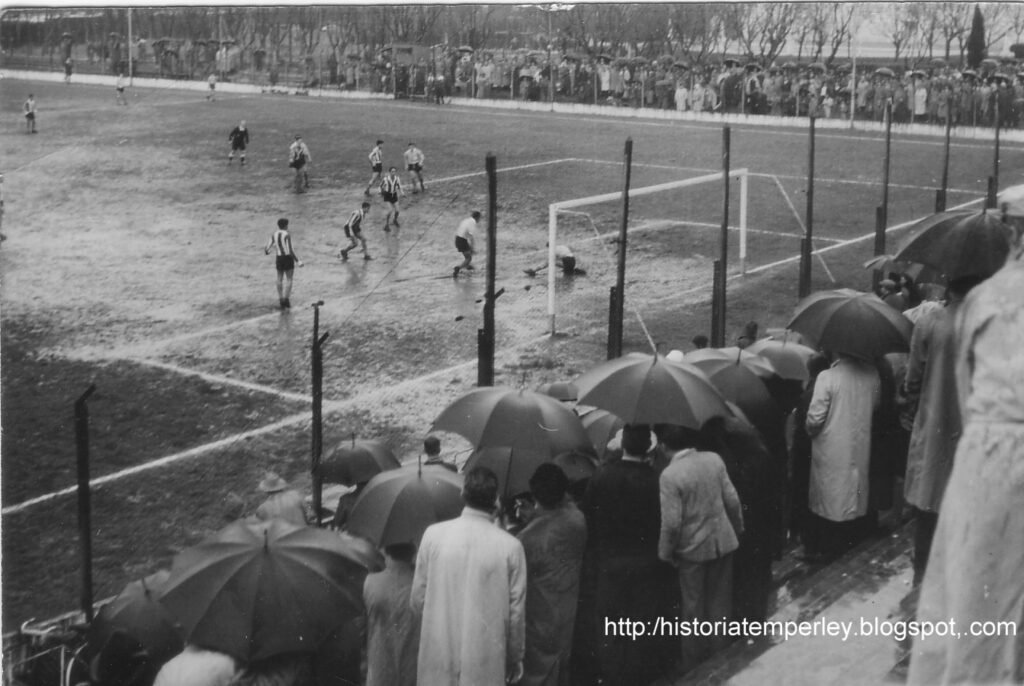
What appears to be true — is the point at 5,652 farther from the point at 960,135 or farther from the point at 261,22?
the point at 960,135

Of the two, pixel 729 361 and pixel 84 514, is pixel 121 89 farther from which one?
pixel 729 361

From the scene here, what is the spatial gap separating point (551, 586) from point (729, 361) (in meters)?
2.12

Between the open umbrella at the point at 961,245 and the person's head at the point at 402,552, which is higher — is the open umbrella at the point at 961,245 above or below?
above

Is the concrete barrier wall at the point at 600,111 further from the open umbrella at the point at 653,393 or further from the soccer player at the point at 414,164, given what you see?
the open umbrella at the point at 653,393

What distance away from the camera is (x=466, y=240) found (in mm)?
19875

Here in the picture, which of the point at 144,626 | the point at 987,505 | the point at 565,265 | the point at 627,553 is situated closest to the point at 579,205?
the point at 565,265

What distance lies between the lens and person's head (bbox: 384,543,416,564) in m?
5.47

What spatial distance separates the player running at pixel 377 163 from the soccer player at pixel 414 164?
0.46 meters

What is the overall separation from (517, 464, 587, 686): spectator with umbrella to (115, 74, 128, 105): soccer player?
1120 centimetres

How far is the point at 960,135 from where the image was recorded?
20578mm

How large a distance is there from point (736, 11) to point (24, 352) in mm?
7700

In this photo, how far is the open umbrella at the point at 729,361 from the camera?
7.24 m

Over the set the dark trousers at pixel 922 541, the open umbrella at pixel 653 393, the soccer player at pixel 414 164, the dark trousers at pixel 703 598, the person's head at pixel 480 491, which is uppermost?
the soccer player at pixel 414 164

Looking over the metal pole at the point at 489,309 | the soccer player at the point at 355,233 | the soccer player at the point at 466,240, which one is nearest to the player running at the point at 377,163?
the soccer player at the point at 355,233
